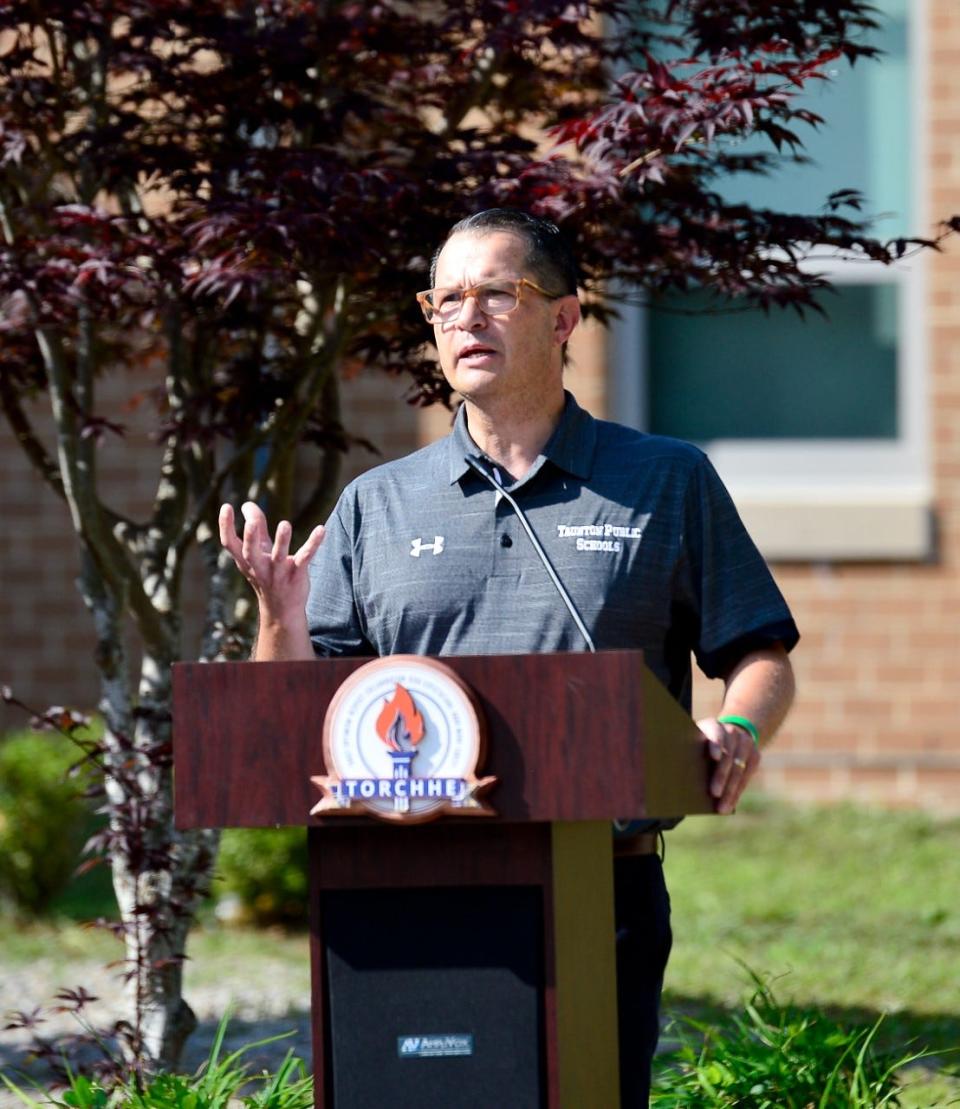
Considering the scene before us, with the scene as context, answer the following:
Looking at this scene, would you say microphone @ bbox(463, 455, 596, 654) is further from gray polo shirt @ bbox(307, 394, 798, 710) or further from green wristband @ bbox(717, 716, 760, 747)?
green wristband @ bbox(717, 716, 760, 747)

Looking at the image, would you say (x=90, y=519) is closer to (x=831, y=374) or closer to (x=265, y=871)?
(x=265, y=871)

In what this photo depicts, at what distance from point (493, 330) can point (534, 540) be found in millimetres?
340

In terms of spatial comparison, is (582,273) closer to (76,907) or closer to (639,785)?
(639,785)

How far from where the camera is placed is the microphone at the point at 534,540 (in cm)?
290

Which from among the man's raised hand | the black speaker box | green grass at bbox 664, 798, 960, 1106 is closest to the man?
the man's raised hand

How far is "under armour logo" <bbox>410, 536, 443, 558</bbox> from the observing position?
3.07 meters

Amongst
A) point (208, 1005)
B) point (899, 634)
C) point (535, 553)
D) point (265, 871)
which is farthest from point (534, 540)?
point (899, 634)

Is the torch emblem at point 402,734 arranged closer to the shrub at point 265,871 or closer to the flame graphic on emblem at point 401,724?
the flame graphic on emblem at point 401,724

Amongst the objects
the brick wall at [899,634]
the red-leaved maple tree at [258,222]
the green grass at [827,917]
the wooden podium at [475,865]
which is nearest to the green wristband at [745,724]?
the wooden podium at [475,865]

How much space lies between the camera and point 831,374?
9.85 m

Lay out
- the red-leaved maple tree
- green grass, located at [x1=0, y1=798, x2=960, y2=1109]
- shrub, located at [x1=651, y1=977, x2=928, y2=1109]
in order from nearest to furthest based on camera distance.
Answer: shrub, located at [x1=651, y1=977, x2=928, y2=1109]
the red-leaved maple tree
green grass, located at [x1=0, y1=798, x2=960, y2=1109]

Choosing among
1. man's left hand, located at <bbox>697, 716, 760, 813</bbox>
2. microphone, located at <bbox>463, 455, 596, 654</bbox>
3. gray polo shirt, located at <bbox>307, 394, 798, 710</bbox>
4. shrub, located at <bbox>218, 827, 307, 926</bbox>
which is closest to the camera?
man's left hand, located at <bbox>697, 716, 760, 813</bbox>

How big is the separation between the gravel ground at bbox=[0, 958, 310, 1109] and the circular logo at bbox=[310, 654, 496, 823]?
10.3ft

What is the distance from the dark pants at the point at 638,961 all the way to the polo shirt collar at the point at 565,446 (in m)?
0.67
